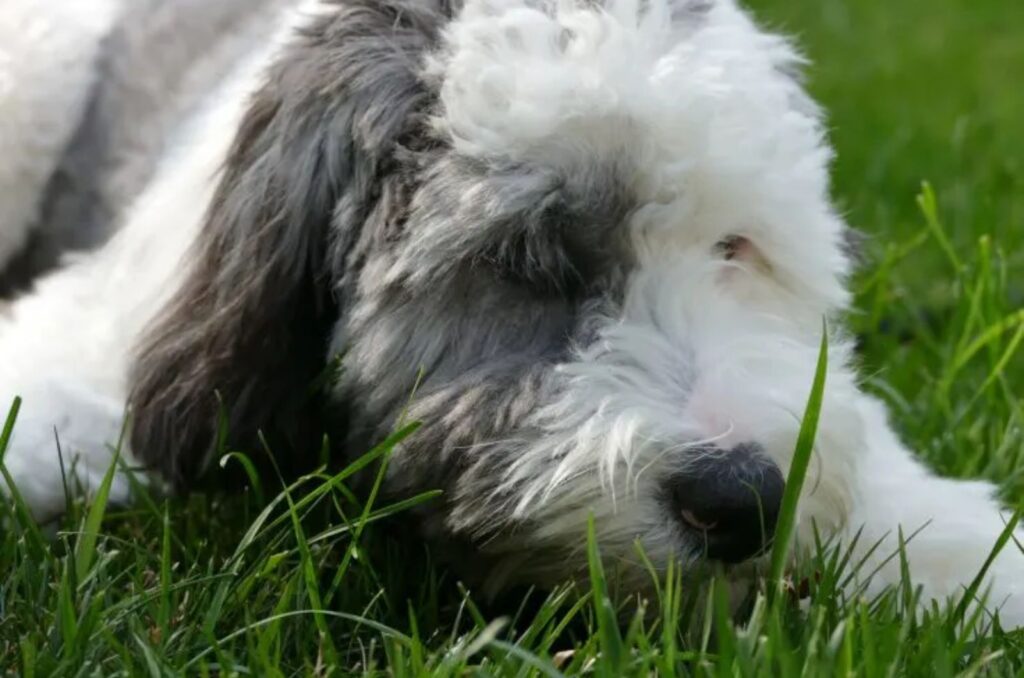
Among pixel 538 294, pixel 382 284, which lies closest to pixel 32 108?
pixel 382 284

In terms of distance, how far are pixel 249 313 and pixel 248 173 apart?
0.23 metres

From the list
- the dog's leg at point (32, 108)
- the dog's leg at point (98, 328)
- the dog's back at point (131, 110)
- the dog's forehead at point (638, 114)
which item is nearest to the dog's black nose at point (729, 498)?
the dog's forehead at point (638, 114)

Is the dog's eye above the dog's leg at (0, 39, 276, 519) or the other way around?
above

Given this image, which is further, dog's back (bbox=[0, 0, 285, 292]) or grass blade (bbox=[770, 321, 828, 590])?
dog's back (bbox=[0, 0, 285, 292])

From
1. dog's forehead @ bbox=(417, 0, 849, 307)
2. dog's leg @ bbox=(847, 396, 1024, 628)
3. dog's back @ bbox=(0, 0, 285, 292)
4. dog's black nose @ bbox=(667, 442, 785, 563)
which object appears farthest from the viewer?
dog's back @ bbox=(0, 0, 285, 292)

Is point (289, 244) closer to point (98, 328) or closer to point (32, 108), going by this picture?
point (98, 328)

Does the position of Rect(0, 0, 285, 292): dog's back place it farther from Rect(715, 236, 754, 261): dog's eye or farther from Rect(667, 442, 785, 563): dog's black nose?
Rect(667, 442, 785, 563): dog's black nose

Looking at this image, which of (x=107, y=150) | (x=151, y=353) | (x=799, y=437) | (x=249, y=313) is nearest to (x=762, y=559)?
(x=799, y=437)

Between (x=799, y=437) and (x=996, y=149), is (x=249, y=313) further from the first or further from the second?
(x=996, y=149)

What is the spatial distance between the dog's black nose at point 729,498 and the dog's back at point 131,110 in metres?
1.68

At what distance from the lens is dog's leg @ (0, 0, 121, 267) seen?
3.47 metres

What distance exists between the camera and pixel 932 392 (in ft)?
11.0

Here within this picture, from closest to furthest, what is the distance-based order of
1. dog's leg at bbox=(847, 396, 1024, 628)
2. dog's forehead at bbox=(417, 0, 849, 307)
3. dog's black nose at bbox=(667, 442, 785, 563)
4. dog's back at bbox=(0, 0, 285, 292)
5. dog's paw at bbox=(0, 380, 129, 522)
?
dog's black nose at bbox=(667, 442, 785, 563) < dog's forehead at bbox=(417, 0, 849, 307) < dog's leg at bbox=(847, 396, 1024, 628) < dog's paw at bbox=(0, 380, 129, 522) < dog's back at bbox=(0, 0, 285, 292)

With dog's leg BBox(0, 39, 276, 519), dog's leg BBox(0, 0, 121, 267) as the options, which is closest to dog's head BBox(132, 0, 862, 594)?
dog's leg BBox(0, 39, 276, 519)
